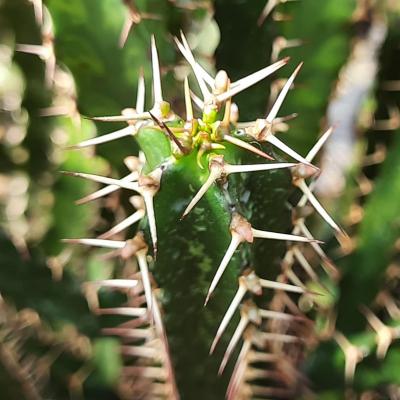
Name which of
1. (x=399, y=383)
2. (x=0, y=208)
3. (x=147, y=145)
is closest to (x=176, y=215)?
(x=147, y=145)

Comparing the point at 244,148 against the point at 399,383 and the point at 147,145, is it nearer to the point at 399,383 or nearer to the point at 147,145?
the point at 147,145

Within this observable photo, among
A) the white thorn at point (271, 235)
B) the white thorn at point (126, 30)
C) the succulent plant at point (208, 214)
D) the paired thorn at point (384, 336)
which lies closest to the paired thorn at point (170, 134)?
the succulent plant at point (208, 214)

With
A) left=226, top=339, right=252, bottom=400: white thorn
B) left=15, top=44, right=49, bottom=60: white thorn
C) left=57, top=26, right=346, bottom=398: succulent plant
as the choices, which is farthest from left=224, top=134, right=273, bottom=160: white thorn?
left=15, top=44, right=49, bottom=60: white thorn

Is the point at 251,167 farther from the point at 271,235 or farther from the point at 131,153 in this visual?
the point at 131,153

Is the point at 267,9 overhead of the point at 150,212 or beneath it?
overhead

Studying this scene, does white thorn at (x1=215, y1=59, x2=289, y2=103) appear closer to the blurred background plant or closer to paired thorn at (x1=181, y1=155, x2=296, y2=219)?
paired thorn at (x1=181, y1=155, x2=296, y2=219)

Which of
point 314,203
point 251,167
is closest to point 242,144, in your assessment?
point 251,167

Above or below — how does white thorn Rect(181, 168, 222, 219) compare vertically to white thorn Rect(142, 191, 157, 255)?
above

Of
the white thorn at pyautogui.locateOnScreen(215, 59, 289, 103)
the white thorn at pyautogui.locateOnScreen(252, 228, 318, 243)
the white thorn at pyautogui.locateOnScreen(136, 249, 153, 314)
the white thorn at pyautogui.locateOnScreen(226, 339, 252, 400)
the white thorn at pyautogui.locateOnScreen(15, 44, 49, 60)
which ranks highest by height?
the white thorn at pyautogui.locateOnScreen(15, 44, 49, 60)

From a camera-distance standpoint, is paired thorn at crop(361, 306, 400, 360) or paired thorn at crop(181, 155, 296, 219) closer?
paired thorn at crop(181, 155, 296, 219)
